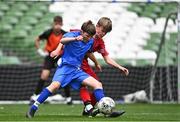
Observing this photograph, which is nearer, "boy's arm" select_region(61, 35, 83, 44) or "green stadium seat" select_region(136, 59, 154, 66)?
"boy's arm" select_region(61, 35, 83, 44)

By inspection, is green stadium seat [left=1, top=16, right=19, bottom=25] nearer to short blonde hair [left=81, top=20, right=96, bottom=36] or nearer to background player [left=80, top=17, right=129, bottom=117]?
background player [left=80, top=17, right=129, bottom=117]

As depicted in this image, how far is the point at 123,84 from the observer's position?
1786cm

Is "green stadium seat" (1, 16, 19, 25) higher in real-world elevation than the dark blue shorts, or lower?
lower

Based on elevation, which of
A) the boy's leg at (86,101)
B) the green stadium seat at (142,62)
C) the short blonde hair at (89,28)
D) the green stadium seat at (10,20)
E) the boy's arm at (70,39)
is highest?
the short blonde hair at (89,28)

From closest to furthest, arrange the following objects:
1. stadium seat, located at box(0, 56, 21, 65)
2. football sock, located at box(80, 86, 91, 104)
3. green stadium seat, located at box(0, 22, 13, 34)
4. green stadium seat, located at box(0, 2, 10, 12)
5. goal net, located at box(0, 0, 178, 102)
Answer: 1. football sock, located at box(80, 86, 91, 104)
2. goal net, located at box(0, 0, 178, 102)
3. stadium seat, located at box(0, 56, 21, 65)
4. green stadium seat, located at box(0, 22, 13, 34)
5. green stadium seat, located at box(0, 2, 10, 12)

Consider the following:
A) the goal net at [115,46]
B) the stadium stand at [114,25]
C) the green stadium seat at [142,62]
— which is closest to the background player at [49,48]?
the goal net at [115,46]

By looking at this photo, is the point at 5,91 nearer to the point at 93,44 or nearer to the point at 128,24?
the point at 128,24

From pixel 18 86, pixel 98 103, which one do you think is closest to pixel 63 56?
pixel 98 103

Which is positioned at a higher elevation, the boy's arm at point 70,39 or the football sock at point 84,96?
the boy's arm at point 70,39

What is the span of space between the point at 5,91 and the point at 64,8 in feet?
18.3

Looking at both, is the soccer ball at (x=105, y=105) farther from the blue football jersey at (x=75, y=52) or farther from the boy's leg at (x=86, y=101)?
the blue football jersey at (x=75, y=52)

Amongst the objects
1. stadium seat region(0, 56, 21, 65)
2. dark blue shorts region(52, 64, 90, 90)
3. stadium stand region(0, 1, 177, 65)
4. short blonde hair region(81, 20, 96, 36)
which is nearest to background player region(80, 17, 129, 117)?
short blonde hair region(81, 20, 96, 36)

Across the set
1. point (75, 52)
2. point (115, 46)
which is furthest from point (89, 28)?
point (115, 46)

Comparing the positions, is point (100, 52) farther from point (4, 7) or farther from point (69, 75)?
point (4, 7)
